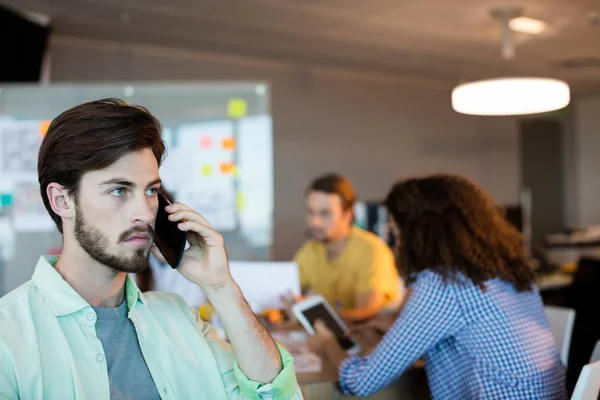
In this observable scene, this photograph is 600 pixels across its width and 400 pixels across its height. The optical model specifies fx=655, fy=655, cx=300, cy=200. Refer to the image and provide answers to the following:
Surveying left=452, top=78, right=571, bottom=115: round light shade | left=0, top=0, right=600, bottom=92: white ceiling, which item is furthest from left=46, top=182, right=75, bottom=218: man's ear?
left=0, top=0, right=600, bottom=92: white ceiling

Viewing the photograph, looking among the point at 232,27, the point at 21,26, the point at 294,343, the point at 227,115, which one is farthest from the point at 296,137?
the point at 294,343

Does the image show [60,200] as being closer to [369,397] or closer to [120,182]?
[120,182]

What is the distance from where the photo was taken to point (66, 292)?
1.47 meters

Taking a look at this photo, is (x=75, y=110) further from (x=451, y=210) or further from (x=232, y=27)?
(x=232, y=27)

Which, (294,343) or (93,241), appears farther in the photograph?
(294,343)

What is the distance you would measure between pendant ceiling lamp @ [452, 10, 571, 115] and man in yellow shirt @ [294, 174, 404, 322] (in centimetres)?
102

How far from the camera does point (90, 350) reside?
146 centimetres

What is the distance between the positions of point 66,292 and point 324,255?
2.42 meters

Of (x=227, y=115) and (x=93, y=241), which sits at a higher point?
(x=227, y=115)

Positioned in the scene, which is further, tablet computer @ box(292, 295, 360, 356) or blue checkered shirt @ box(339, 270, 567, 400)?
tablet computer @ box(292, 295, 360, 356)

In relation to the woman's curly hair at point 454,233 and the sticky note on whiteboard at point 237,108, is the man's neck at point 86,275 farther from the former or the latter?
the sticky note on whiteboard at point 237,108

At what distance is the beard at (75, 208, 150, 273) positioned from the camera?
1506mm

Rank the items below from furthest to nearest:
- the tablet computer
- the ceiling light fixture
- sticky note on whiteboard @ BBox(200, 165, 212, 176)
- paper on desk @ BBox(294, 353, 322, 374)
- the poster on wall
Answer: the ceiling light fixture < sticky note on whiteboard @ BBox(200, 165, 212, 176) < the poster on wall < the tablet computer < paper on desk @ BBox(294, 353, 322, 374)

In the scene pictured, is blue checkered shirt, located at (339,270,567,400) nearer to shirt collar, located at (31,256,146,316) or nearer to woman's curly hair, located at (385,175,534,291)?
woman's curly hair, located at (385,175,534,291)
